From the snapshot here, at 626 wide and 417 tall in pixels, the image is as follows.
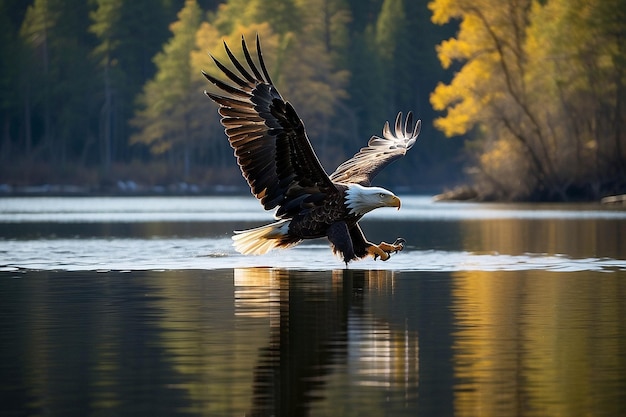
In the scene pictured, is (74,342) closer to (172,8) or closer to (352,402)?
(352,402)

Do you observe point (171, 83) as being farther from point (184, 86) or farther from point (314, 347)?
point (314, 347)

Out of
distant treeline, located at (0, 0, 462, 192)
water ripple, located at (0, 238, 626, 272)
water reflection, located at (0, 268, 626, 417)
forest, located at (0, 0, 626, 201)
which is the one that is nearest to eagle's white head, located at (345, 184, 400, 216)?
water reflection, located at (0, 268, 626, 417)

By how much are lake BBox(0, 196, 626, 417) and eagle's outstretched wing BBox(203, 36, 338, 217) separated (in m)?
0.95

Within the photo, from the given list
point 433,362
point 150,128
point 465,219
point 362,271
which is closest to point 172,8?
point 150,128

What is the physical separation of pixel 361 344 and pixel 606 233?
16.2 m

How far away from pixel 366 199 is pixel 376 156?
2960 mm

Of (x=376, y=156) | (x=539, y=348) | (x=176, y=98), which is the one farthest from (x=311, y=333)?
(x=176, y=98)

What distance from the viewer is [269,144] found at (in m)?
14.9

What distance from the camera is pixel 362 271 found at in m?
16.3

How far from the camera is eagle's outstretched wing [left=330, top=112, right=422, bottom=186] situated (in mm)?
16711

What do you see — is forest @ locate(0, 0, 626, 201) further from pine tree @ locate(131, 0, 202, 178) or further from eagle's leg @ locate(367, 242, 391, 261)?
eagle's leg @ locate(367, 242, 391, 261)

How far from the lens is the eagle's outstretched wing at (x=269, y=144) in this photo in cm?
1452

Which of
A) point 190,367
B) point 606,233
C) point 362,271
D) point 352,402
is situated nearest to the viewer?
point 352,402

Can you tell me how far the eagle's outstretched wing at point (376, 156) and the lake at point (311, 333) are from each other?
1094 millimetres
